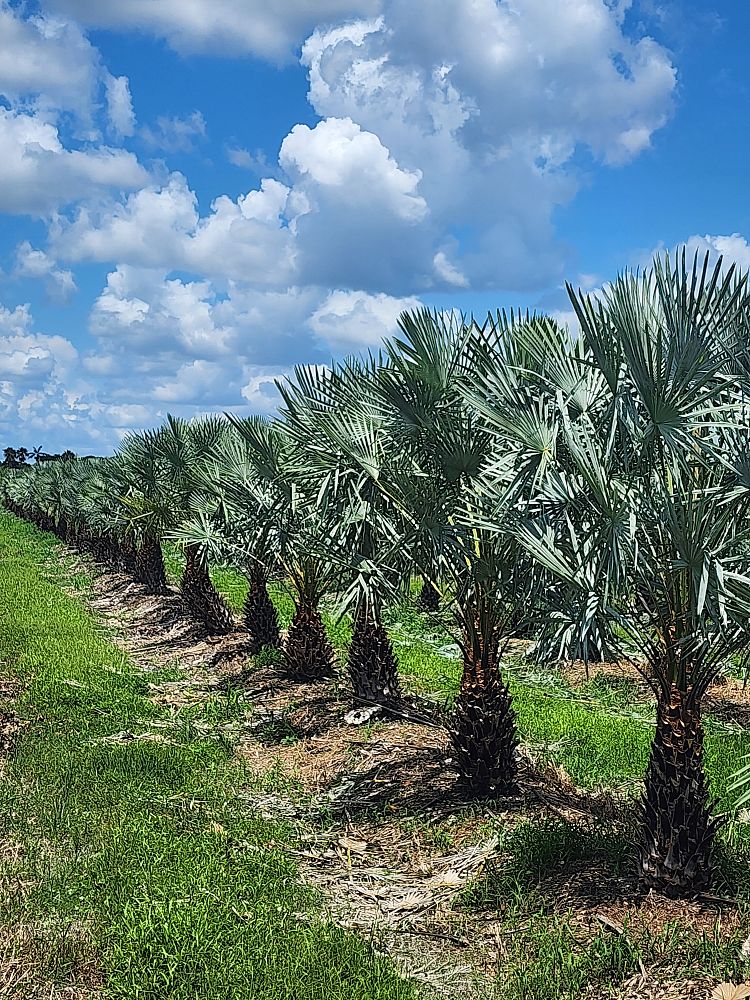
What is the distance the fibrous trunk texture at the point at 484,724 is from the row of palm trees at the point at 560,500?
0.01 m

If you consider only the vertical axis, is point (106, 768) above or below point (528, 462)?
below

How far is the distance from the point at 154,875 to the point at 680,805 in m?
3.39

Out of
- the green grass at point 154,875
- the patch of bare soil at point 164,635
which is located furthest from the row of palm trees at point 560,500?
the patch of bare soil at point 164,635

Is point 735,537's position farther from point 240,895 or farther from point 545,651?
point 240,895

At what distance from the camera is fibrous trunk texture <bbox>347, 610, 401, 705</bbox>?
1059 cm

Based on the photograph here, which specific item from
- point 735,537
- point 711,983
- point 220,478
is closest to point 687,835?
point 711,983

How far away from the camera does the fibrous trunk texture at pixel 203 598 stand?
1639 cm

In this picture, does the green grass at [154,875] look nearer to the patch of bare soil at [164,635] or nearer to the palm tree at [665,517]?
the palm tree at [665,517]

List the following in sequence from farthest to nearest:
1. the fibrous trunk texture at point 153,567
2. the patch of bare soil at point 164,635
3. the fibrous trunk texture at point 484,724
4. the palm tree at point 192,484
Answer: the fibrous trunk texture at point 153,567 → the palm tree at point 192,484 → the patch of bare soil at point 164,635 → the fibrous trunk texture at point 484,724

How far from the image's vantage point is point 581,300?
5.54 m

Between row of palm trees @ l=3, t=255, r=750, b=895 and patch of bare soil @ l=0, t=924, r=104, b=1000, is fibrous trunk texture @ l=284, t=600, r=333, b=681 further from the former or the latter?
patch of bare soil @ l=0, t=924, r=104, b=1000

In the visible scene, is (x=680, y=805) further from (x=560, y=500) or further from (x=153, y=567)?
(x=153, y=567)

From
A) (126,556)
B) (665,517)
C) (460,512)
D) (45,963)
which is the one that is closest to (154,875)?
(45,963)

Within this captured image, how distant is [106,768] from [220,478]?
5.28 metres
